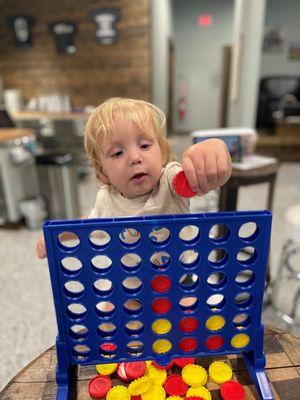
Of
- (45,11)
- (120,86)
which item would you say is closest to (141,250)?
(120,86)

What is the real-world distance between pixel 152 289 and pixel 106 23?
5.17 metres

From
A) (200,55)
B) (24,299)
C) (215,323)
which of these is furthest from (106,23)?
(215,323)

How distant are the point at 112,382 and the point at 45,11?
5717 millimetres

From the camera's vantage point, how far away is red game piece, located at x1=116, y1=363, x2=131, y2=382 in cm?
73

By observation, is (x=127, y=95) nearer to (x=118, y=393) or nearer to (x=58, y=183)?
(x=58, y=183)

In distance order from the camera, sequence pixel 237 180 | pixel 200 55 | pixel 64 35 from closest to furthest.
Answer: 1. pixel 237 180
2. pixel 64 35
3. pixel 200 55

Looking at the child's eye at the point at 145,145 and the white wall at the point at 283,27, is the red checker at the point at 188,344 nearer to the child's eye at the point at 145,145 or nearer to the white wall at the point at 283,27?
the child's eye at the point at 145,145

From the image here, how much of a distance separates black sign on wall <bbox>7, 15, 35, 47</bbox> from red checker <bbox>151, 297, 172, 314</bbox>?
5736mm

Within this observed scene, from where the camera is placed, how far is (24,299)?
6.78 feet

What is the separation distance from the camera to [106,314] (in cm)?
66

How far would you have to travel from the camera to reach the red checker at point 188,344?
0.70 metres

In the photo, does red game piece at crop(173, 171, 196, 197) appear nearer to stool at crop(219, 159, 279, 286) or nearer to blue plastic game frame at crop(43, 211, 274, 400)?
blue plastic game frame at crop(43, 211, 274, 400)

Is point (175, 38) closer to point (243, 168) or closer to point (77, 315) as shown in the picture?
point (243, 168)

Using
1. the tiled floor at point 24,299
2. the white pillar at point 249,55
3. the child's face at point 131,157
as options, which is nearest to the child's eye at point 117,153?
the child's face at point 131,157
